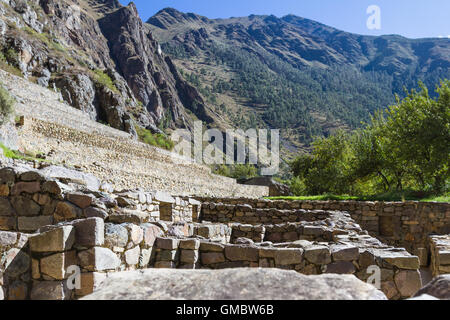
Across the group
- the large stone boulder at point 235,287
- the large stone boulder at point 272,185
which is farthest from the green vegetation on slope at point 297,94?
the large stone boulder at point 235,287

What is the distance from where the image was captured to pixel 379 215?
43.2ft

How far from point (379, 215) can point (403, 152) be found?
8362 mm

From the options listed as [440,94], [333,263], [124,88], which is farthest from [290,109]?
[333,263]

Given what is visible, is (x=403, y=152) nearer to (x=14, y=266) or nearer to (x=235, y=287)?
(x=235, y=287)

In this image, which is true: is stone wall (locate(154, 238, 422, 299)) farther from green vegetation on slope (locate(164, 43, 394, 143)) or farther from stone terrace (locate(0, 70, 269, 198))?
green vegetation on slope (locate(164, 43, 394, 143))

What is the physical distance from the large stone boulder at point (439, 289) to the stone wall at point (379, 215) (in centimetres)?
929

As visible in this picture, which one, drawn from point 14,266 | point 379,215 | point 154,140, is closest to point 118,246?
point 14,266

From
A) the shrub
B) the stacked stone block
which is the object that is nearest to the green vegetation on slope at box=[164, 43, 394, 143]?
the shrub

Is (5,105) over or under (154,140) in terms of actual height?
under

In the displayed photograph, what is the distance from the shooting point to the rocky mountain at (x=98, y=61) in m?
52.2

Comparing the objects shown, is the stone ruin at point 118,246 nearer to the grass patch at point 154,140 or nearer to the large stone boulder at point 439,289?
the large stone boulder at point 439,289

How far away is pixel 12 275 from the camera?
11.5 ft
